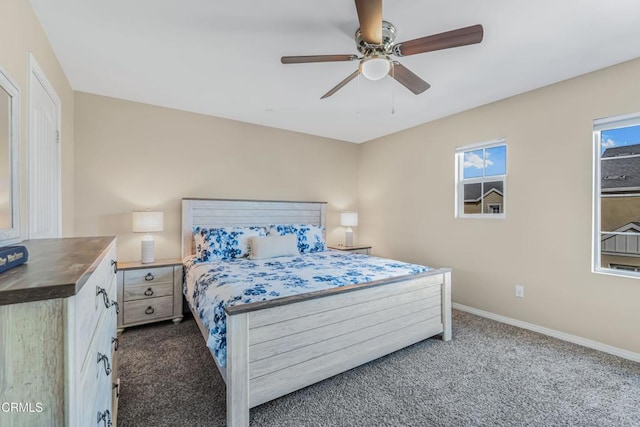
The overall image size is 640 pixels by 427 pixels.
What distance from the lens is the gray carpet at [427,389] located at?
173cm

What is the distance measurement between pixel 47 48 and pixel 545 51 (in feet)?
12.4

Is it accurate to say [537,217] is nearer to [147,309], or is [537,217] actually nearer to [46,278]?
[46,278]

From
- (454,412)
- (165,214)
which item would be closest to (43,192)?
(165,214)

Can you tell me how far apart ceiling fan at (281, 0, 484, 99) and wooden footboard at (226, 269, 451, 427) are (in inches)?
60.4

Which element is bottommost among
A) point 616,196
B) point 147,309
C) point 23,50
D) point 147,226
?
point 147,309

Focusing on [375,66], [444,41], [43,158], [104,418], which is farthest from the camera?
[43,158]

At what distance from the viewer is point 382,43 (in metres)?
1.88

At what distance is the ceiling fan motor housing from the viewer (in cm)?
189

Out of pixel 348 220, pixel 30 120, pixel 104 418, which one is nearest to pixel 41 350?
pixel 104 418

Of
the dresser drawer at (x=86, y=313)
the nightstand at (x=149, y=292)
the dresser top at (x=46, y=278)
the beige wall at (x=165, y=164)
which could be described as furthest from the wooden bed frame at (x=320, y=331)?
the beige wall at (x=165, y=164)

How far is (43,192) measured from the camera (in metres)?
2.11

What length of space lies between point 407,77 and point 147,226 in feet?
9.52

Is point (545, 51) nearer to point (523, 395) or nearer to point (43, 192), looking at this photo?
point (523, 395)

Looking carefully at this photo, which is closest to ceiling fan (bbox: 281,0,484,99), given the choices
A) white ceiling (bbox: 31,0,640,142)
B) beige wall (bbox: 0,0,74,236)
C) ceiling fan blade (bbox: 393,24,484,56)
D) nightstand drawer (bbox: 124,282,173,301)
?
ceiling fan blade (bbox: 393,24,484,56)
